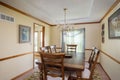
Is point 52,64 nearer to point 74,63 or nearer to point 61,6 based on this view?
point 74,63

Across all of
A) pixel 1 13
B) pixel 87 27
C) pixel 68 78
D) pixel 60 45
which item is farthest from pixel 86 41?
pixel 1 13

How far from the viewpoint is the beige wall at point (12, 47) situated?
2643mm

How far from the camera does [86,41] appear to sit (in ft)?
17.7

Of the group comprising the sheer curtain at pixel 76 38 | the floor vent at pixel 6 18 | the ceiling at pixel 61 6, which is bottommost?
the sheer curtain at pixel 76 38

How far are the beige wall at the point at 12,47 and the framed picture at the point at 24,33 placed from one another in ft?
0.40

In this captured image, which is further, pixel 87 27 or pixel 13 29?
pixel 87 27

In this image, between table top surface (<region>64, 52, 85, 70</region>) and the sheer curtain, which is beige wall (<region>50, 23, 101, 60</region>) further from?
table top surface (<region>64, 52, 85, 70</region>)

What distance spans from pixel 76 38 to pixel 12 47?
3.64m

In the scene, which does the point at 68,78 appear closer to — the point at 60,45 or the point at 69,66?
the point at 69,66

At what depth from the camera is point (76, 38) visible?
5.65 meters

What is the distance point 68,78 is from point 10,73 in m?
1.94

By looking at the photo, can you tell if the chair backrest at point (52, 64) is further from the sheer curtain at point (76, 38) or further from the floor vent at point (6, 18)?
the sheer curtain at point (76, 38)

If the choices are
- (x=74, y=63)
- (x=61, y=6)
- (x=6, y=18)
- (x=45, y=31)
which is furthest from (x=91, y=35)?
(x=6, y=18)

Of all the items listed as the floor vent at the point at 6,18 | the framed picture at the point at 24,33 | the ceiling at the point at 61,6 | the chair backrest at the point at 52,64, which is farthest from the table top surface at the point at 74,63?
the floor vent at the point at 6,18
